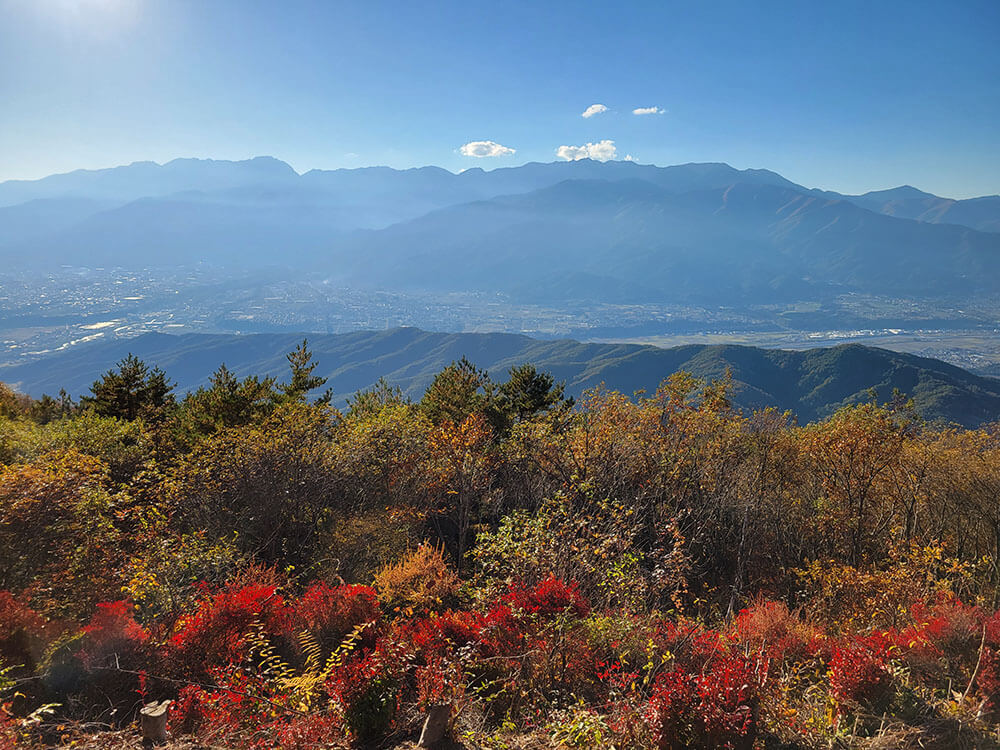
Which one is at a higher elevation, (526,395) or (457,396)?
(457,396)

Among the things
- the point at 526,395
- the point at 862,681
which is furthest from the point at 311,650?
the point at 526,395

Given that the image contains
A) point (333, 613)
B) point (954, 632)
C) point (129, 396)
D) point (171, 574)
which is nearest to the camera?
point (954, 632)

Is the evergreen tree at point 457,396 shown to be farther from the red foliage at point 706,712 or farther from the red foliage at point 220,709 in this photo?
the red foliage at point 706,712

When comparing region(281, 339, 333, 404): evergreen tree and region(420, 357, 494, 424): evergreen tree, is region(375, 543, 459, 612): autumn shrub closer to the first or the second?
region(420, 357, 494, 424): evergreen tree

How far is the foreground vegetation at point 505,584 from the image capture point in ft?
22.7

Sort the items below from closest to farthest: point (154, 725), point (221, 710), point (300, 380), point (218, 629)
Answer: point (154, 725)
point (221, 710)
point (218, 629)
point (300, 380)

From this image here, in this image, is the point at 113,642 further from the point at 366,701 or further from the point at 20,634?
the point at 366,701

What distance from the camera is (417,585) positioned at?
39.2ft

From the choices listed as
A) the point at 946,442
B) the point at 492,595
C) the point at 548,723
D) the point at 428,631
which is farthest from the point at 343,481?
the point at 946,442

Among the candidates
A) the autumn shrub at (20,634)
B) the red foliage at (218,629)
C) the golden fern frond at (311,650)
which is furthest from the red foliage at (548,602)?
the autumn shrub at (20,634)

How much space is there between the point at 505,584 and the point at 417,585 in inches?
96.6

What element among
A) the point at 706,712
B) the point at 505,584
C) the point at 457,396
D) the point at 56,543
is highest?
the point at 56,543

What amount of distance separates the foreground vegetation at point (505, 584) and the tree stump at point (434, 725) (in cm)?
32

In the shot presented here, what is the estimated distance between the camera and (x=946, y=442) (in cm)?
2005
